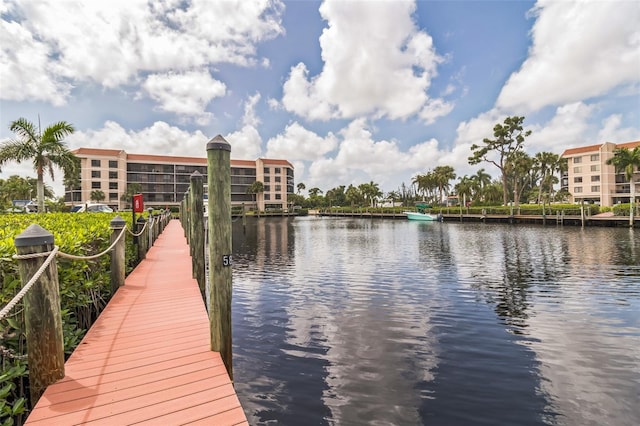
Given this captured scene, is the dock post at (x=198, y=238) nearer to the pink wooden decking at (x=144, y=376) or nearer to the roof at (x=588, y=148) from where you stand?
the pink wooden decking at (x=144, y=376)

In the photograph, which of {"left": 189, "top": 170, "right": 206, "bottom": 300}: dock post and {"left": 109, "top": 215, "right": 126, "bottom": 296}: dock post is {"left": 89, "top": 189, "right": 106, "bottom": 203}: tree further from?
{"left": 109, "top": 215, "right": 126, "bottom": 296}: dock post

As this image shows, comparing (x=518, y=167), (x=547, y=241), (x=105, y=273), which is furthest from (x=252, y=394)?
(x=518, y=167)

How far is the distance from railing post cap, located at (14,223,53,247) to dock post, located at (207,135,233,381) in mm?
1789

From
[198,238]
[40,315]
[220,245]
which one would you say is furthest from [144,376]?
[198,238]

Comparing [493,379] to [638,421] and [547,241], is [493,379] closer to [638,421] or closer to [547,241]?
[638,421]

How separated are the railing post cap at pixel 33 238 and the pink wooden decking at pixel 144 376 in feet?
5.08

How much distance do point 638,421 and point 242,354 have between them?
283 inches

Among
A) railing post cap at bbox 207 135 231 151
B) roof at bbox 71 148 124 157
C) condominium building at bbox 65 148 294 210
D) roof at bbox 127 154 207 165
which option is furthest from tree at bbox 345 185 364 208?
railing post cap at bbox 207 135 231 151

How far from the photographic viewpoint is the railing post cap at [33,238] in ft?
11.2

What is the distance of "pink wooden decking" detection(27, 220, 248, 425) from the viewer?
3328 millimetres

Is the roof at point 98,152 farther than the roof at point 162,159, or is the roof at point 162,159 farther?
the roof at point 162,159

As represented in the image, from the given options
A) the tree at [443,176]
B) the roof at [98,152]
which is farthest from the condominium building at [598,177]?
the roof at [98,152]

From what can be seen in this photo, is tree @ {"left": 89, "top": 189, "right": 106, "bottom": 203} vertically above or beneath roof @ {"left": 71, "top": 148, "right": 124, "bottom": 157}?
beneath

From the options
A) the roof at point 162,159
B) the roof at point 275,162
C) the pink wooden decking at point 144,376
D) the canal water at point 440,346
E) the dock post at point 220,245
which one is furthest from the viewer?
the roof at point 275,162
